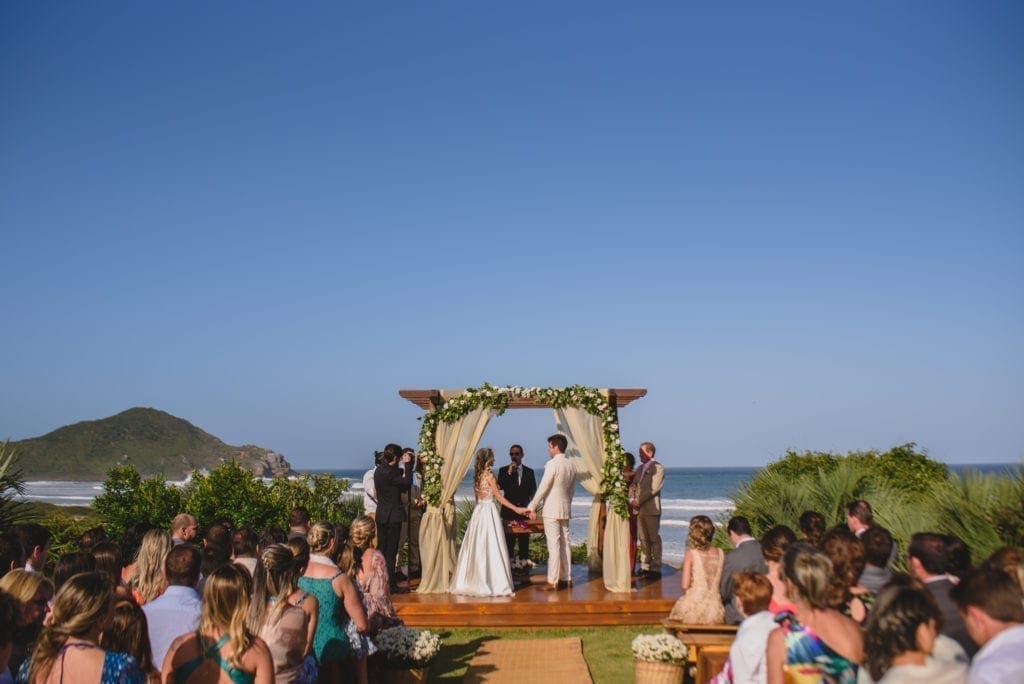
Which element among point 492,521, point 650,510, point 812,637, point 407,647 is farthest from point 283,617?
point 650,510

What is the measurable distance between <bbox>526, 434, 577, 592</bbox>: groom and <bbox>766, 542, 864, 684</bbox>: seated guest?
6465 mm

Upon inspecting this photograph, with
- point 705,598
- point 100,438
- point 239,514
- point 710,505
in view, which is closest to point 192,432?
point 100,438

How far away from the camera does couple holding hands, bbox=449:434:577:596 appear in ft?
34.8

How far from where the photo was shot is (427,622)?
991 cm

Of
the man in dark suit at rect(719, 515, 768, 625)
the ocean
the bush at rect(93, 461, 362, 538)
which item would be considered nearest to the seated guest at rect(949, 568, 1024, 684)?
the man in dark suit at rect(719, 515, 768, 625)

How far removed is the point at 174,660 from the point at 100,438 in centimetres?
10880

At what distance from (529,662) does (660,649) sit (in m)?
2.16

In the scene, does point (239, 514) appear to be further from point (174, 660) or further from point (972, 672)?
point (972, 672)

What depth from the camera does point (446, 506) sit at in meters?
11.2

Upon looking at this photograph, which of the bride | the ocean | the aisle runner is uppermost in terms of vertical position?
the bride

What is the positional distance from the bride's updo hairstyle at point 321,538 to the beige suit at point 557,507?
4.91 meters

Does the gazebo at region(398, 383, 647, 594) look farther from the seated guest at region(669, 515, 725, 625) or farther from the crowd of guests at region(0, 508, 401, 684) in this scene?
the crowd of guests at region(0, 508, 401, 684)

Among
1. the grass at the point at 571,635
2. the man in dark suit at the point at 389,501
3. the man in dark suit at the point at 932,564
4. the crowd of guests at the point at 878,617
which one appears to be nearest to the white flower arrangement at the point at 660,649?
the grass at the point at 571,635

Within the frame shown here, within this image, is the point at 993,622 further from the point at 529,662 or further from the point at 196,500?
the point at 196,500
